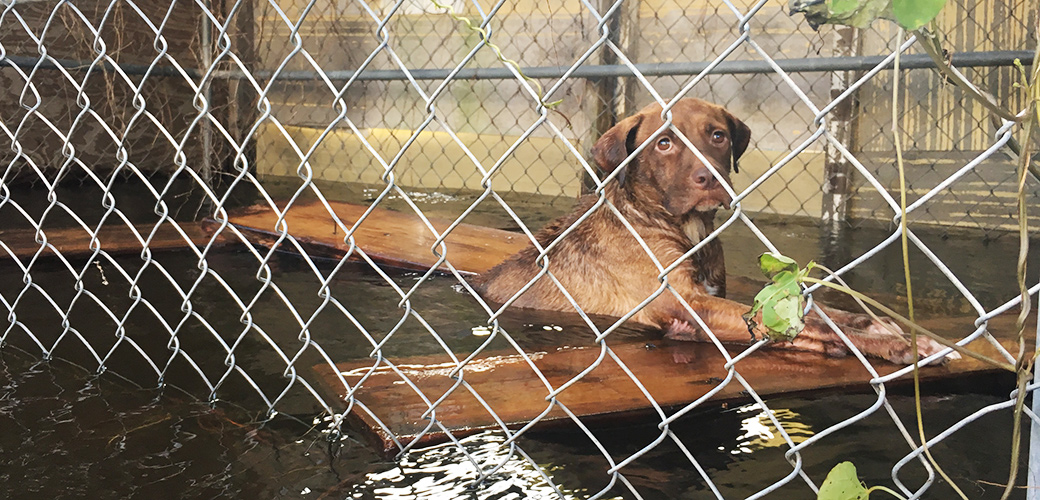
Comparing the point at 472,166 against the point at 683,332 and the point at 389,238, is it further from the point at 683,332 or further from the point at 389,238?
the point at 683,332

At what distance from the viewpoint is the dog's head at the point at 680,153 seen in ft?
8.04

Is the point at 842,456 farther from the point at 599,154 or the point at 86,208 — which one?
the point at 86,208

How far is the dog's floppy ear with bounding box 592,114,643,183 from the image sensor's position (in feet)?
8.02

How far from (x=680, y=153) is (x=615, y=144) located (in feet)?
0.66

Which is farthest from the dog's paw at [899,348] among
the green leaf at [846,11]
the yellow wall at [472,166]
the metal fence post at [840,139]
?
the metal fence post at [840,139]

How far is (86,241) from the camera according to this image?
11.8 feet

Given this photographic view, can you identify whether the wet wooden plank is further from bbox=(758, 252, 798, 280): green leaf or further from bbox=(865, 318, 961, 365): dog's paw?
bbox=(758, 252, 798, 280): green leaf

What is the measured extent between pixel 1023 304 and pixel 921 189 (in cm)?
491

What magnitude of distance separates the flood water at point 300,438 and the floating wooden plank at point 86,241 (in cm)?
89

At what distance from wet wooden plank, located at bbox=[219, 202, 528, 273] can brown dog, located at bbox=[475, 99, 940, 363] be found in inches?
25.7

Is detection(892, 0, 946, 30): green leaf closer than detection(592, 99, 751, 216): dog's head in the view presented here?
Yes

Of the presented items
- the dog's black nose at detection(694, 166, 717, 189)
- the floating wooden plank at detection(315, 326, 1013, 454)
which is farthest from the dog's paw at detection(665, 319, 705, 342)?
the dog's black nose at detection(694, 166, 717, 189)

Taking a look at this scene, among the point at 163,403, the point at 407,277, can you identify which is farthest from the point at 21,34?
the point at 163,403

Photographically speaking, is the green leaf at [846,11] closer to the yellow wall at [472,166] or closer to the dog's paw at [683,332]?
the dog's paw at [683,332]
